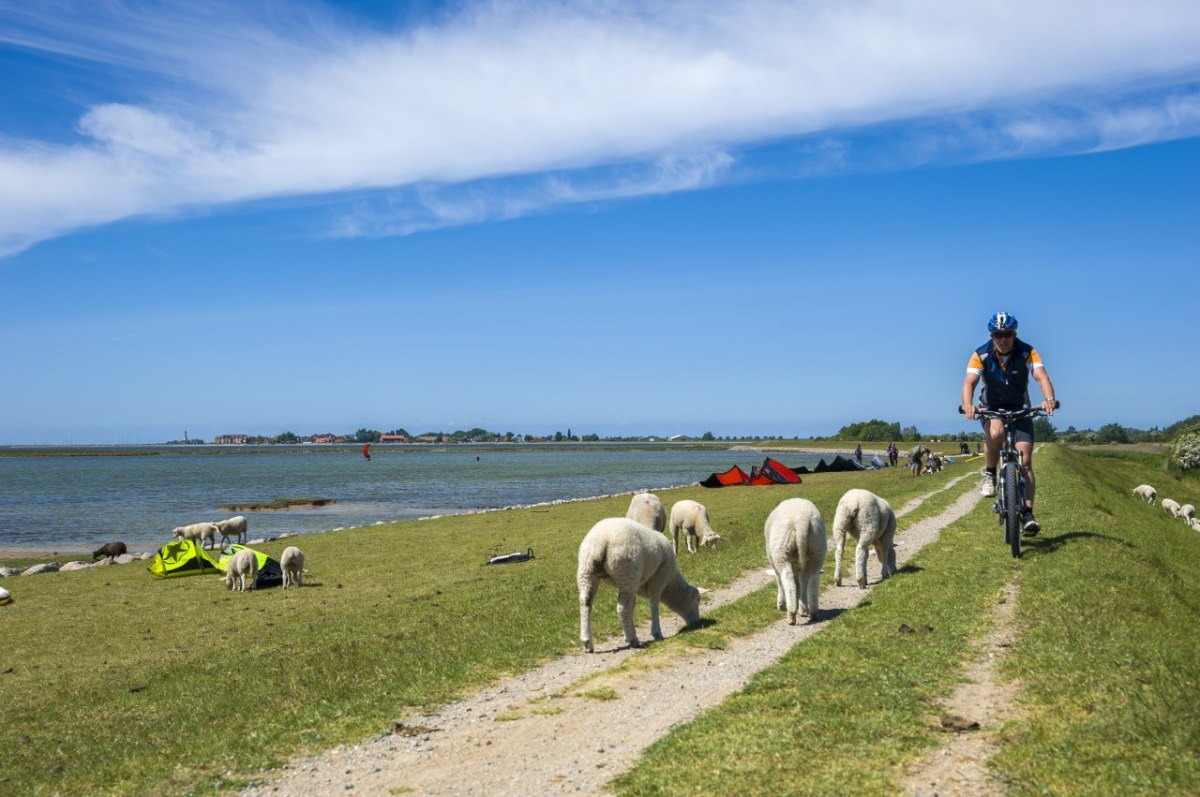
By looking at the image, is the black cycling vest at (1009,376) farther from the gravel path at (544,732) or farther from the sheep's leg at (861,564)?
the gravel path at (544,732)

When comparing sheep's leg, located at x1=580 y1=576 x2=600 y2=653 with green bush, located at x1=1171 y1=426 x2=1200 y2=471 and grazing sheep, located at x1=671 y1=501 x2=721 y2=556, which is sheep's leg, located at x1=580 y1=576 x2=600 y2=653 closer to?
grazing sheep, located at x1=671 y1=501 x2=721 y2=556

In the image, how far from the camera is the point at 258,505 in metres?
58.6

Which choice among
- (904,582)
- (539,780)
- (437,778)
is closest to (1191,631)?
(904,582)

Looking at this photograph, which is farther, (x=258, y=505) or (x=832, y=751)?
(x=258, y=505)

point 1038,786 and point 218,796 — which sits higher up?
point 1038,786

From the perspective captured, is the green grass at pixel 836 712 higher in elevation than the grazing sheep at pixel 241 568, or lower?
higher

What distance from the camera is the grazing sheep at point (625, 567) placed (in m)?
10.7

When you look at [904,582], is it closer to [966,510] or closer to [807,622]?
[807,622]

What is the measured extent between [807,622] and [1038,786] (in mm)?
5877

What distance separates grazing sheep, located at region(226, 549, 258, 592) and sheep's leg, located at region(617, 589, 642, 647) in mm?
13879

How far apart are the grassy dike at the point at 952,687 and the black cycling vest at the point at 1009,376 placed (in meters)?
2.38

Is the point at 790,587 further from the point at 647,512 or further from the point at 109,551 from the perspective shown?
the point at 109,551

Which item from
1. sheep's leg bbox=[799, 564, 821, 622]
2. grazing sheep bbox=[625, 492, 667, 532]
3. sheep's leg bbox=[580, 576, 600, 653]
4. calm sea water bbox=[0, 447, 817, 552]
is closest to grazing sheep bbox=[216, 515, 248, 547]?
calm sea water bbox=[0, 447, 817, 552]

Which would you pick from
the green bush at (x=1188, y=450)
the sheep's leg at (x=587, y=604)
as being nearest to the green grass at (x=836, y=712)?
the sheep's leg at (x=587, y=604)
